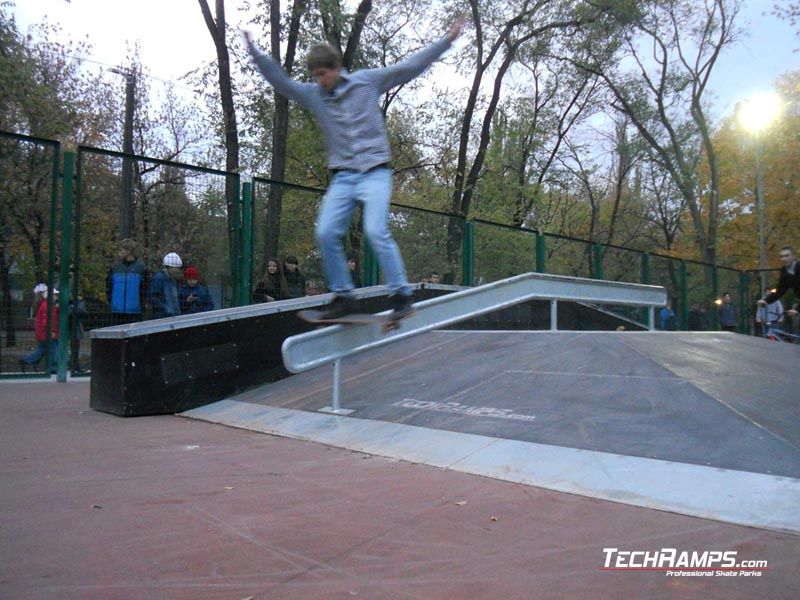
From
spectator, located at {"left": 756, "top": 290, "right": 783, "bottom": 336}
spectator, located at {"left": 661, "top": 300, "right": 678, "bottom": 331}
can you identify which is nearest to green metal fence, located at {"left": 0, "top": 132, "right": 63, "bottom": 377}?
spectator, located at {"left": 756, "top": 290, "right": 783, "bottom": 336}

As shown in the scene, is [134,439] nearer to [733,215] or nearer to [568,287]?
[568,287]

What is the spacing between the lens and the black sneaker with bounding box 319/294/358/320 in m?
5.18

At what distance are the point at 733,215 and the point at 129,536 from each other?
36990mm

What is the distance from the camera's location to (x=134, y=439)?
5.09m

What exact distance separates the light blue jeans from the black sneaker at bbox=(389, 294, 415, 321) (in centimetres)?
8

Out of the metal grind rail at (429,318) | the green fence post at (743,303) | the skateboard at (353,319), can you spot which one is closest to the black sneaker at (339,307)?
the skateboard at (353,319)

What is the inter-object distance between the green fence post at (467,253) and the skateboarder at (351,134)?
323 inches

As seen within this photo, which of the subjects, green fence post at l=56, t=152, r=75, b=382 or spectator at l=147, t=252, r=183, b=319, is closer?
green fence post at l=56, t=152, r=75, b=382

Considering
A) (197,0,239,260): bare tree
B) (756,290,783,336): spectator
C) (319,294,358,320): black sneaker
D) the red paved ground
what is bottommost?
the red paved ground

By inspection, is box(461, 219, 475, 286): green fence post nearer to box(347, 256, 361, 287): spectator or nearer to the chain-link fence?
box(347, 256, 361, 287): spectator

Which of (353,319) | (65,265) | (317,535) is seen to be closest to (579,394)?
(353,319)

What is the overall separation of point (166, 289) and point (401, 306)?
4966mm

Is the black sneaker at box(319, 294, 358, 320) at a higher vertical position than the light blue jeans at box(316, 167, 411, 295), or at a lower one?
lower

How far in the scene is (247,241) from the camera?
975 cm
